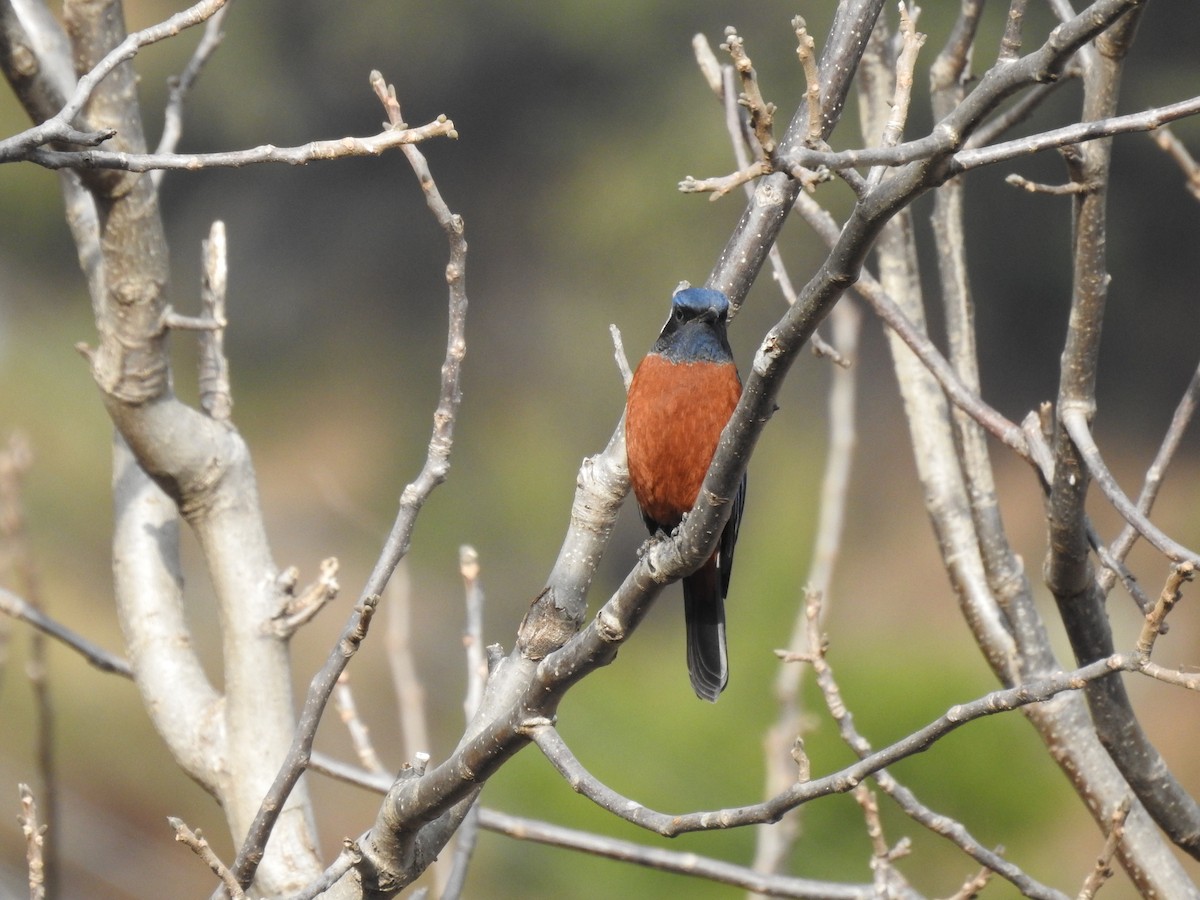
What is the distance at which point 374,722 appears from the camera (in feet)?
44.1

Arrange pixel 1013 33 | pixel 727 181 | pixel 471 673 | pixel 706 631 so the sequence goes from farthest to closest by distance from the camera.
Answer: pixel 706 631, pixel 471 673, pixel 1013 33, pixel 727 181

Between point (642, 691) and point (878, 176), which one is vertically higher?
point (642, 691)

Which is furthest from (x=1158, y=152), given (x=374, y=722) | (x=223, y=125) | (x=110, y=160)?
(x=110, y=160)

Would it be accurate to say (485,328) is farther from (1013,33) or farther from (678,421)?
(1013,33)

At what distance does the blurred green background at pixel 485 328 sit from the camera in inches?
428

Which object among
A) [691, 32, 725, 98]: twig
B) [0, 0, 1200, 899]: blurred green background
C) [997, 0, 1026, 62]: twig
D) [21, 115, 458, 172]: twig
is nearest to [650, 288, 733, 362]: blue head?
[691, 32, 725, 98]: twig

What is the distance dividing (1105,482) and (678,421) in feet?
4.27

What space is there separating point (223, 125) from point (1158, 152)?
8252 mm

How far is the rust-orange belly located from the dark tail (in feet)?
0.74

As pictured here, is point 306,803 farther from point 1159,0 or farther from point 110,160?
point 1159,0

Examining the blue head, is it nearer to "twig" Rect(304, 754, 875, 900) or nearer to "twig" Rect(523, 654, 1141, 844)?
"twig" Rect(304, 754, 875, 900)

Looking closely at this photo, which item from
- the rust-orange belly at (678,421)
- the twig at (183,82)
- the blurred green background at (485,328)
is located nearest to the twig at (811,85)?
the rust-orange belly at (678,421)

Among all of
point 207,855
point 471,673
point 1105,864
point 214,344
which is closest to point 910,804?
point 1105,864

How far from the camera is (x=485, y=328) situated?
44.1ft
